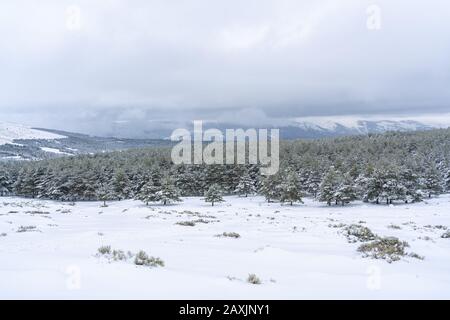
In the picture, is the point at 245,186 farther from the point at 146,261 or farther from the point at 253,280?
the point at 253,280

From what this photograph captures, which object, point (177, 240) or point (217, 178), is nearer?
point (177, 240)

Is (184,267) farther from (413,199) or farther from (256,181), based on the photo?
(256,181)

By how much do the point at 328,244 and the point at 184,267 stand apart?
342 inches

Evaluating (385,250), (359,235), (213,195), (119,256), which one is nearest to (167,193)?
(213,195)

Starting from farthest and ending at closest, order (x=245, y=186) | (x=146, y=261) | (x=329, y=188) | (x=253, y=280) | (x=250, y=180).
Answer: (x=250, y=180) → (x=245, y=186) → (x=329, y=188) → (x=146, y=261) → (x=253, y=280)

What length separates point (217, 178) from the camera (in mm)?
93875

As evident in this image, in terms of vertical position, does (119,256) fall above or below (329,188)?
above

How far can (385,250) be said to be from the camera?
14586 mm

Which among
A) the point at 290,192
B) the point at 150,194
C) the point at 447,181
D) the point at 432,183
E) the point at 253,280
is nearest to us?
the point at 253,280

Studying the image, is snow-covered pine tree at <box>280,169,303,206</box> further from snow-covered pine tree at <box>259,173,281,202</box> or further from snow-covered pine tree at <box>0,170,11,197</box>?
snow-covered pine tree at <box>0,170,11,197</box>

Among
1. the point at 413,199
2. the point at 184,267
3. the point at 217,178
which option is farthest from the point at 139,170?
the point at 184,267

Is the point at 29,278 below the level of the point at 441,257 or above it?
above

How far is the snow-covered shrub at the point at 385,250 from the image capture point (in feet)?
45.2
